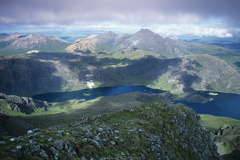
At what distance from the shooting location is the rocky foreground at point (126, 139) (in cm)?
2069

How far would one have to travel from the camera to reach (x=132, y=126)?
44.7 meters

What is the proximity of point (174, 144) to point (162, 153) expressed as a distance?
32.7ft

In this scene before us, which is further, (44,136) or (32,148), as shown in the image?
(44,136)

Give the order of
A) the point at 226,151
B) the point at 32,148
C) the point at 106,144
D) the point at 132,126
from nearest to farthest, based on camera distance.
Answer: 1. the point at 32,148
2. the point at 106,144
3. the point at 132,126
4. the point at 226,151

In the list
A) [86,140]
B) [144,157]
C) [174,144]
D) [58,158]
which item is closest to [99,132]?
[86,140]

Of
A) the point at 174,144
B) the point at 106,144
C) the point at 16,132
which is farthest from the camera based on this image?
the point at 16,132

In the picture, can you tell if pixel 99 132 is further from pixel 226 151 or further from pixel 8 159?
pixel 226 151

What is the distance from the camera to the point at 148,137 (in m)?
41.7

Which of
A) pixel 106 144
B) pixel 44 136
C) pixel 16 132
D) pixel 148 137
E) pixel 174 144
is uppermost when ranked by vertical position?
pixel 44 136

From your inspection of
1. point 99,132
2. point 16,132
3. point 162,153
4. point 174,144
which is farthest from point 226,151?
point 16,132

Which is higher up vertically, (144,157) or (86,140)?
(86,140)

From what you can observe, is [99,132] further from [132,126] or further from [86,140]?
[132,126]

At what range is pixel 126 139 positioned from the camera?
3612cm

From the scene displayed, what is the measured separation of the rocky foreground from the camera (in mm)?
20692
